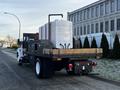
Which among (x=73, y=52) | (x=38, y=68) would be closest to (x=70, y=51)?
(x=73, y=52)

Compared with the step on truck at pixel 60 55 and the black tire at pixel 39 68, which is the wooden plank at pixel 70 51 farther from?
the black tire at pixel 39 68

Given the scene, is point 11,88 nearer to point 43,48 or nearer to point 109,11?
point 43,48

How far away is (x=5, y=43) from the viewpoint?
189m

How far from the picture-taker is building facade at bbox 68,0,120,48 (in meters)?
69.5

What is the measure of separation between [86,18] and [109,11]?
13915 mm

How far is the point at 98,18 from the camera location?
257 feet

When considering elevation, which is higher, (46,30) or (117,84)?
(46,30)

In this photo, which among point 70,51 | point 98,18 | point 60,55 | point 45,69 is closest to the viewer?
point 60,55

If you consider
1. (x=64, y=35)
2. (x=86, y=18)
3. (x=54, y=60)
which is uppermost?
(x=86, y=18)

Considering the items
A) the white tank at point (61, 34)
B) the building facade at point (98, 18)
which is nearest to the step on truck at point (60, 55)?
the white tank at point (61, 34)

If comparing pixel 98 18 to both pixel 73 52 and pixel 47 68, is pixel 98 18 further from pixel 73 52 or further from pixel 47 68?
pixel 73 52

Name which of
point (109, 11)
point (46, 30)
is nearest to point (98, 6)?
point (109, 11)

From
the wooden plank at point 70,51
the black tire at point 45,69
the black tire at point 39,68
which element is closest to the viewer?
the wooden plank at point 70,51

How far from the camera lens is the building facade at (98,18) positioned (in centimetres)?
6954
